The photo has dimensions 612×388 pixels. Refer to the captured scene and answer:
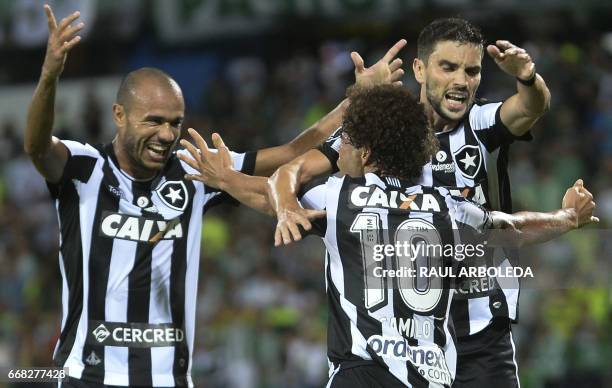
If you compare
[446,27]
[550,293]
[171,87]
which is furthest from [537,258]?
[171,87]

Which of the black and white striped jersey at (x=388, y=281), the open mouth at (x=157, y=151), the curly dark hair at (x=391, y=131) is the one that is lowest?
the black and white striped jersey at (x=388, y=281)

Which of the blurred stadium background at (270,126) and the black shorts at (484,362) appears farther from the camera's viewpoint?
the blurred stadium background at (270,126)

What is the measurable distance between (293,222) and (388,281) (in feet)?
1.53

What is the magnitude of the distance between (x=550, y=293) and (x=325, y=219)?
5.31m

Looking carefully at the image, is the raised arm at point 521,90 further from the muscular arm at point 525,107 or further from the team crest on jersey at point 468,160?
the team crest on jersey at point 468,160

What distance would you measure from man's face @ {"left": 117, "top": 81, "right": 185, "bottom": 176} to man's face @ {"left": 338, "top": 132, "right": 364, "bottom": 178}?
109 centimetres

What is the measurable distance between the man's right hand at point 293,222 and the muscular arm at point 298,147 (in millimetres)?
1197

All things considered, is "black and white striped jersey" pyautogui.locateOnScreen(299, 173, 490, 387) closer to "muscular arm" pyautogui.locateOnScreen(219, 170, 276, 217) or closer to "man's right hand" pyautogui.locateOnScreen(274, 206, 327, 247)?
"man's right hand" pyautogui.locateOnScreen(274, 206, 327, 247)

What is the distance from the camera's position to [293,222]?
4457 mm

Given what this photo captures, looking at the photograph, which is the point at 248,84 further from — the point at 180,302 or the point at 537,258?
the point at 180,302

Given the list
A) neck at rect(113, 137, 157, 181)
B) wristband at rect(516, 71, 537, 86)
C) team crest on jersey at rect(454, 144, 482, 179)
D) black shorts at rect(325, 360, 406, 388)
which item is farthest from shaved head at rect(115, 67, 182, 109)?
black shorts at rect(325, 360, 406, 388)

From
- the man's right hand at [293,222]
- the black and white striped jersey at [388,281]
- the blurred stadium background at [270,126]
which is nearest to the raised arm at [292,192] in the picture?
the man's right hand at [293,222]

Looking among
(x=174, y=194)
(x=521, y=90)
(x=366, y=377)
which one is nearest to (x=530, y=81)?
(x=521, y=90)

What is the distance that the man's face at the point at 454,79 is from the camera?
5418 millimetres
